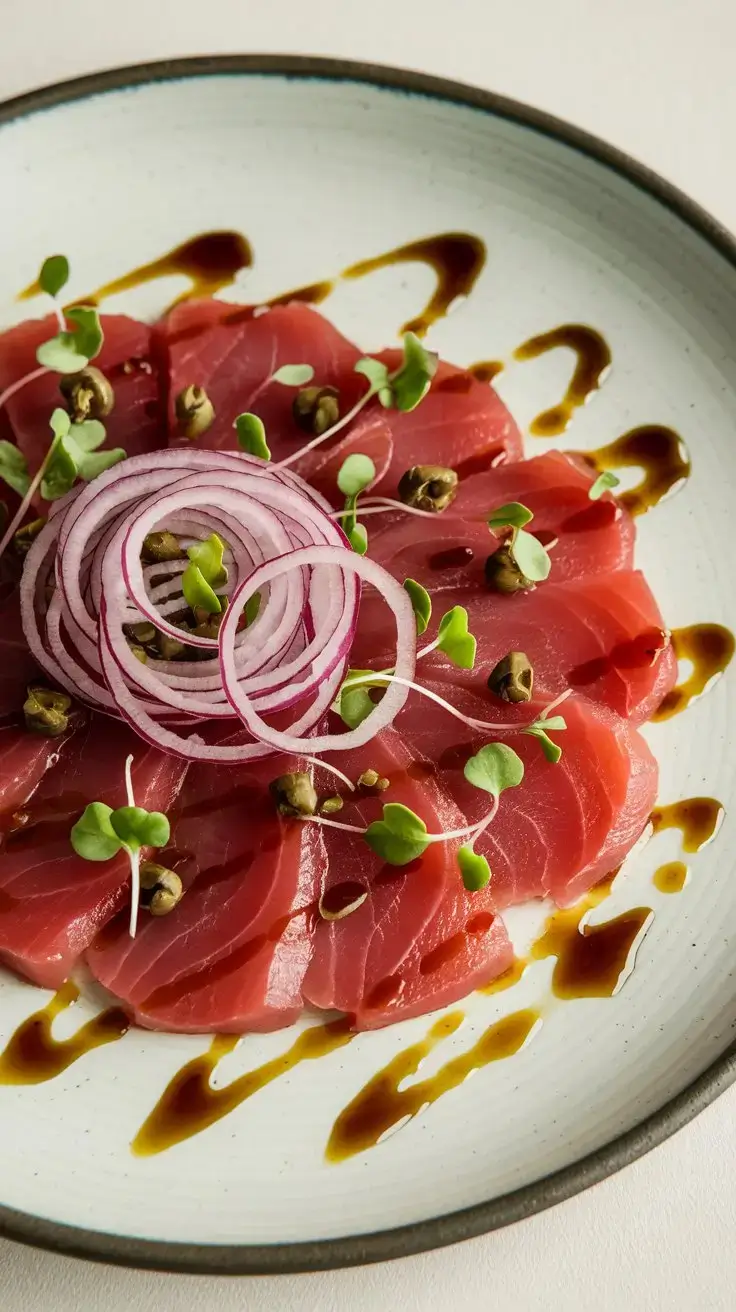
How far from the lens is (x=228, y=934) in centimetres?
300

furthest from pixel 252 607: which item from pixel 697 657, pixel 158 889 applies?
pixel 697 657

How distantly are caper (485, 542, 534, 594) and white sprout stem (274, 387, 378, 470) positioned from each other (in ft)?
2.12

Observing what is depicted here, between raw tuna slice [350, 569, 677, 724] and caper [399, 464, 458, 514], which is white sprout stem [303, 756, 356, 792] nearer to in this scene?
raw tuna slice [350, 569, 677, 724]

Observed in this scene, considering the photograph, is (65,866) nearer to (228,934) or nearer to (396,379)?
(228,934)

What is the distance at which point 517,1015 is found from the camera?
3.17 m

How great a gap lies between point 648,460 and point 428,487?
2.77ft

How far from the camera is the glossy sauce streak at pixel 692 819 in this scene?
3.37 meters

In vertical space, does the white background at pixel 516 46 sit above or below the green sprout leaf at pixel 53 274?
above

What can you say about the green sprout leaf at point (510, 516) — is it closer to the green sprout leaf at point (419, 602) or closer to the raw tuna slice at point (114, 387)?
the green sprout leaf at point (419, 602)

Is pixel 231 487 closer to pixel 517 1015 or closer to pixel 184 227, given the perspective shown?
pixel 184 227

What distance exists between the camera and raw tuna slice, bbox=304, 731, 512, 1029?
119 inches

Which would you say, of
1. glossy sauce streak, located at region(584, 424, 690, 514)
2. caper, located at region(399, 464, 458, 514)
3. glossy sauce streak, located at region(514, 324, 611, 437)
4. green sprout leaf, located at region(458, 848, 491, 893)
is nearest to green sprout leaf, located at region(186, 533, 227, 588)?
caper, located at region(399, 464, 458, 514)

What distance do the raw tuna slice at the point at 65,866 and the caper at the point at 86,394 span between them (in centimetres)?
105

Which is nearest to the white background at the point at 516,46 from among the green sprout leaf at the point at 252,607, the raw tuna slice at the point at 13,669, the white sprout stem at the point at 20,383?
the white sprout stem at the point at 20,383
